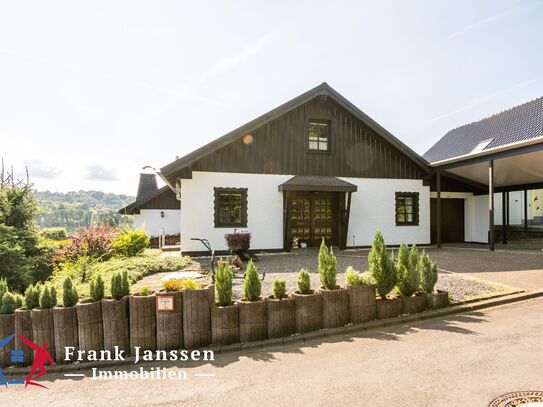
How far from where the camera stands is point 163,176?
11.6 meters

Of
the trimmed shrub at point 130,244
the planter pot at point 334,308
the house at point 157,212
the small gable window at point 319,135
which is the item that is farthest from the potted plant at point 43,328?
the house at point 157,212

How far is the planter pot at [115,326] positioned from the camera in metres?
4.46

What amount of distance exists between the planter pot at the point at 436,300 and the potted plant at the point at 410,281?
0.12 m

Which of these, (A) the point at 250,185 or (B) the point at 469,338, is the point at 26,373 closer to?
(B) the point at 469,338

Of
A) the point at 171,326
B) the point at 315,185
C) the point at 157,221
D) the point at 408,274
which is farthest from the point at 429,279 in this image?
the point at 157,221

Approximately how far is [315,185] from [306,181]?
0.54 metres

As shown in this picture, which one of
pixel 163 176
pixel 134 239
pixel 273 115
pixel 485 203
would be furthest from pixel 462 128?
pixel 134 239

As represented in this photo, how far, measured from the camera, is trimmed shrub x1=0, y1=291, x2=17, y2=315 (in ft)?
14.9

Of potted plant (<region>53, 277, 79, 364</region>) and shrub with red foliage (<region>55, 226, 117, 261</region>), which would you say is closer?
potted plant (<region>53, 277, 79, 364</region>)

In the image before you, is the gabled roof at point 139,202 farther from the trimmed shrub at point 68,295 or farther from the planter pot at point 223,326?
the planter pot at point 223,326

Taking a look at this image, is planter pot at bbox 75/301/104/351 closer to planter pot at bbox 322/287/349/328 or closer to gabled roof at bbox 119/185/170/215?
planter pot at bbox 322/287/349/328

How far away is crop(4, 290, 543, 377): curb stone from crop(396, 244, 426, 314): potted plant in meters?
0.18

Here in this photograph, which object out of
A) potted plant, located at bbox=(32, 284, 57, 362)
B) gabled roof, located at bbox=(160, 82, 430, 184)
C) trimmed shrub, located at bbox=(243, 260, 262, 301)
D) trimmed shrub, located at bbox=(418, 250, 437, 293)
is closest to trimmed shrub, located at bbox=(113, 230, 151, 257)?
gabled roof, located at bbox=(160, 82, 430, 184)

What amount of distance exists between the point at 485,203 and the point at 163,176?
16.3 metres
